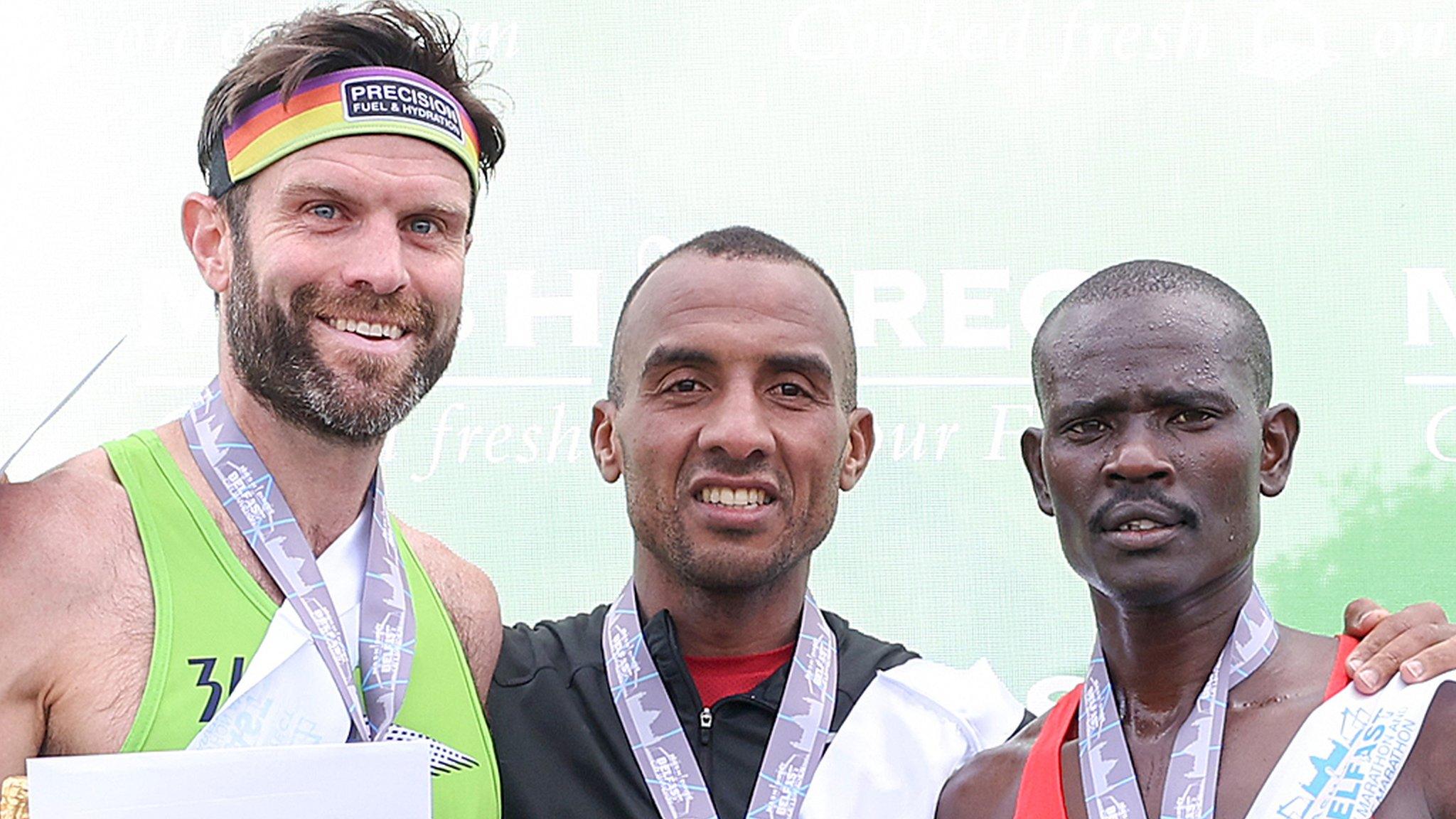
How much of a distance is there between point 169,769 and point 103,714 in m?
0.18

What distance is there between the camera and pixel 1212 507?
2.25 metres

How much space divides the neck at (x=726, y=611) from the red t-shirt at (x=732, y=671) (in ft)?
0.04

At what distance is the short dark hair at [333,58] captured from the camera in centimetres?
259

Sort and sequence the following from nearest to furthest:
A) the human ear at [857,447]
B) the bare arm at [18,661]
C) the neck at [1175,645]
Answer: the bare arm at [18,661], the neck at [1175,645], the human ear at [857,447]

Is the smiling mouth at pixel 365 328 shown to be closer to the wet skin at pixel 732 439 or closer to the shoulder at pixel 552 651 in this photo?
the wet skin at pixel 732 439

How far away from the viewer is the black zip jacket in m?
2.56

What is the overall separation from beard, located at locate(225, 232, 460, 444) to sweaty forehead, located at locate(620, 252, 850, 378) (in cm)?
38

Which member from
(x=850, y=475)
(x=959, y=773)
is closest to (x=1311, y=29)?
(x=850, y=475)

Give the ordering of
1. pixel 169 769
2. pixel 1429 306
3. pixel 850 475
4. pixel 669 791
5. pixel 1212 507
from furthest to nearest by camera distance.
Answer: pixel 1429 306
pixel 850 475
pixel 669 791
pixel 1212 507
pixel 169 769

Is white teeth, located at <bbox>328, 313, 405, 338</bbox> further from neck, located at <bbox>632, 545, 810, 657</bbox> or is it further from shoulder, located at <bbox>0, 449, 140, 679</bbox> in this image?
neck, located at <bbox>632, 545, 810, 657</bbox>

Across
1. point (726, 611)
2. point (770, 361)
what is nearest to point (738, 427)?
point (770, 361)

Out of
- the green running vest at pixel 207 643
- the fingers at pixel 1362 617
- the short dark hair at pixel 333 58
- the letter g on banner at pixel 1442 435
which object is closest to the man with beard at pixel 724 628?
the green running vest at pixel 207 643

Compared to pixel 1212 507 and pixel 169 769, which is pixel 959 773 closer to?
pixel 1212 507

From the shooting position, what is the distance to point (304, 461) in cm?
256
